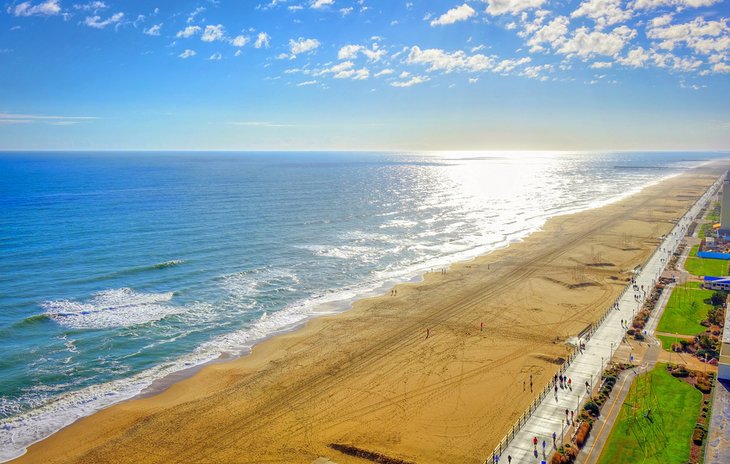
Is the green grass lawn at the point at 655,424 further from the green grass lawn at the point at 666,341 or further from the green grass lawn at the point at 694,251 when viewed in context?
the green grass lawn at the point at 694,251

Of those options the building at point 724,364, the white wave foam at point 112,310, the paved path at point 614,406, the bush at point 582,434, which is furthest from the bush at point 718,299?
the white wave foam at point 112,310

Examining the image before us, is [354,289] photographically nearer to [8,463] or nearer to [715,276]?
[8,463]

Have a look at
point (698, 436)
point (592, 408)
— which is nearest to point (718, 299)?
point (698, 436)

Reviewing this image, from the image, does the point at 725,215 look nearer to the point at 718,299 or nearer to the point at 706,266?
the point at 706,266

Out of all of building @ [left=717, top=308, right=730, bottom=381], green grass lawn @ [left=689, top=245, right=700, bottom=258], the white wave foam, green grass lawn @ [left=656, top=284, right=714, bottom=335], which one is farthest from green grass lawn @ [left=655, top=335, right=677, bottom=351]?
the white wave foam

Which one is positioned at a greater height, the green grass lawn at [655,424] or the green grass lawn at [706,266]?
the green grass lawn at [706,266]
